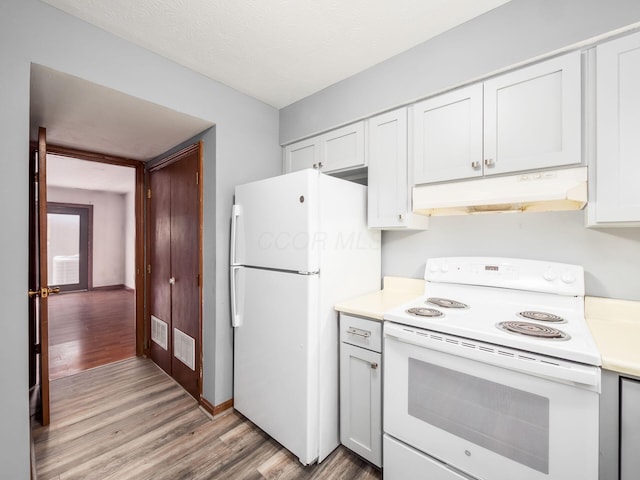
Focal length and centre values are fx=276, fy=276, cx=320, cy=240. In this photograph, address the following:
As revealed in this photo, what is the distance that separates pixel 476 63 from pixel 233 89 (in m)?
1.75

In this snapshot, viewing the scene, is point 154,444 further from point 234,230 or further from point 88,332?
point 88,332

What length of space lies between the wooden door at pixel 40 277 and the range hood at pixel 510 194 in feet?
8.02

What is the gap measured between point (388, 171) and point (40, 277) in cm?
254

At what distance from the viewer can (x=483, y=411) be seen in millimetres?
1192

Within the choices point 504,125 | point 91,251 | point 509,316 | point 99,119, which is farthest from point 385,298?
point 91,251

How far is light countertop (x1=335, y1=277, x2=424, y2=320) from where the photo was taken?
1.62 metres

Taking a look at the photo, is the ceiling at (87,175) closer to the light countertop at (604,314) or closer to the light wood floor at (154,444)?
the light wood floor at (154,444)

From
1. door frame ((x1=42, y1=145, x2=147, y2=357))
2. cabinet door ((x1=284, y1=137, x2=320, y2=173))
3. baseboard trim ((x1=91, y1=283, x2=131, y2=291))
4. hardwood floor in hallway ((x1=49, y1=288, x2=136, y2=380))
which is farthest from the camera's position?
baseboard trim ((x1=91, y1=283, x2=131, y2=291))

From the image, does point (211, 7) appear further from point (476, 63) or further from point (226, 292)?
point (226, 292)

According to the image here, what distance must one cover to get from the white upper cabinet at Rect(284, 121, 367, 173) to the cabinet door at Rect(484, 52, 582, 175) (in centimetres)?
82

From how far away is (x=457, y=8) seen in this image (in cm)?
148

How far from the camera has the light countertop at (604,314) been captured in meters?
0.97

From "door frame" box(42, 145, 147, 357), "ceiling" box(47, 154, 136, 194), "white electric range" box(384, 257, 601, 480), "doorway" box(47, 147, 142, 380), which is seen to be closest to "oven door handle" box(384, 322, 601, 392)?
"white electric range" box(384, 257, 601, 480)

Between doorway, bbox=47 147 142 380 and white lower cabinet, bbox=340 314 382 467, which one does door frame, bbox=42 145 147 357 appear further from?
white lower cabinet, bbox=340 314 382 467
